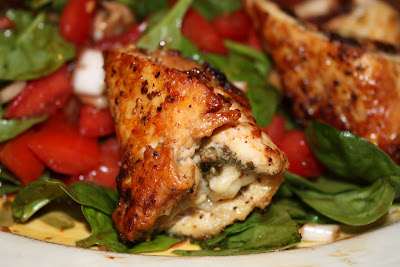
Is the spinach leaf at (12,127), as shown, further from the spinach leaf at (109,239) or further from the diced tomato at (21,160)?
the spinach leaf at (109,239)

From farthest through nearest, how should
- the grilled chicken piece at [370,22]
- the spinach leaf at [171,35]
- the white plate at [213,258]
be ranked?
the grilled chicken piece at [370,22] < the spinach leaf at [171,35] < the white plate at [213,258]

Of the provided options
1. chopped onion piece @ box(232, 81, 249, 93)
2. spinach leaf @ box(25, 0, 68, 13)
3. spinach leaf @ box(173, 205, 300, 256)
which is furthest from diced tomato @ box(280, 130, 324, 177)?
spinach leaf @ box(25, 0, 68, 13)

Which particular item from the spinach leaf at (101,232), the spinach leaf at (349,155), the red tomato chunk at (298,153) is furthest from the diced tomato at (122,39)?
the spinach leaf at (349,155)

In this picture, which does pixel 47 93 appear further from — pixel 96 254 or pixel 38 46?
pixel 96 254

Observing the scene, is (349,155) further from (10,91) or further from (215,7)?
(10,91)

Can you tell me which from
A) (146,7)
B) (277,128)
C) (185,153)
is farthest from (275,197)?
(146,7)

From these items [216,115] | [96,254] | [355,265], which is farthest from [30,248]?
[355,265]
